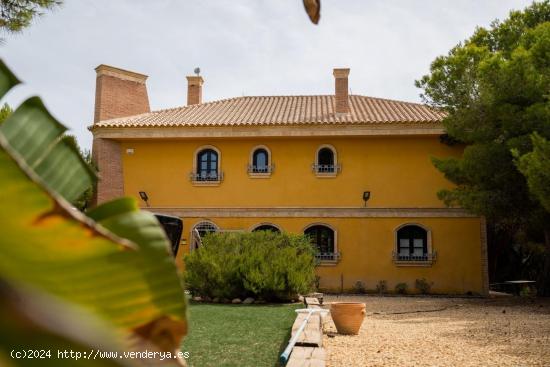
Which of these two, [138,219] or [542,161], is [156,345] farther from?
[542,161]

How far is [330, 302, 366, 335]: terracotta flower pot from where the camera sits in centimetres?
701

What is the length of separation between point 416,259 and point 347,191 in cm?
291

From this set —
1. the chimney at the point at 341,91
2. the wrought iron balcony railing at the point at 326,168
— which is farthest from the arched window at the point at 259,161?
the chimney at the point at 341,91

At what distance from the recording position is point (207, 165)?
58.2 feet

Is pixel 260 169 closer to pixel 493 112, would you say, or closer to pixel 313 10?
pixel 493 112

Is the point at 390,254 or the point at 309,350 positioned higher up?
the point at 390,254

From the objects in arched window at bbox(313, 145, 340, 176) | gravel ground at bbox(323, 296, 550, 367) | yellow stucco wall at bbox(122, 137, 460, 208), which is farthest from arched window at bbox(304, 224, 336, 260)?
gravel ground at bbox(323, 296, 550, 367)

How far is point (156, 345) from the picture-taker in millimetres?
262

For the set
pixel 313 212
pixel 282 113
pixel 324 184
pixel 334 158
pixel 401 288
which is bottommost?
pixel 401 288

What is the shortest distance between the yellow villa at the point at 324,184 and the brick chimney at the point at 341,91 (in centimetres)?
12

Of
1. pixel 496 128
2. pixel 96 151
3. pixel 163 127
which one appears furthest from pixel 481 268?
pixel 96 151

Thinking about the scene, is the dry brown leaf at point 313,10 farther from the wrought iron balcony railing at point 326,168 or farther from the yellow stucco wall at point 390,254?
the wrought iron balcony railing at point 326,168

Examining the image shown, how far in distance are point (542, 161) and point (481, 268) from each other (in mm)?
6627

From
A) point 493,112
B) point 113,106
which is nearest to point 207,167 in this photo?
point 113,106
